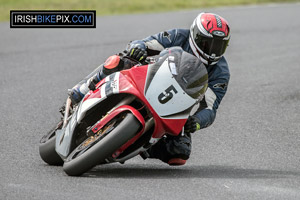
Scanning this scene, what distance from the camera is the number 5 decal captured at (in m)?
5.81

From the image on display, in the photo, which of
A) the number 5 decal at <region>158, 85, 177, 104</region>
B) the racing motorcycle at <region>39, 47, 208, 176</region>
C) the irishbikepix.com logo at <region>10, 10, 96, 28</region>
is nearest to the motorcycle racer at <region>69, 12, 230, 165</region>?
the racing motorcycle at <region>39, 47, 208, 176</region>

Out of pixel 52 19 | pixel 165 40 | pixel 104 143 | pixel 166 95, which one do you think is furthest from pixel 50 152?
pixel 52 19

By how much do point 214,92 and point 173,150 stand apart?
717 mm

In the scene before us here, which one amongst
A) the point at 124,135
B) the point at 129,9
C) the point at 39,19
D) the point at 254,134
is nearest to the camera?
the point at 124,135

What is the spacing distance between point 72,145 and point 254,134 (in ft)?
9.38

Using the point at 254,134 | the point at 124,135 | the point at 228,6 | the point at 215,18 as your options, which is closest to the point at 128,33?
the point at 228,6

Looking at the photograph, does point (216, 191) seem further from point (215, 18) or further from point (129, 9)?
point (129, 9)

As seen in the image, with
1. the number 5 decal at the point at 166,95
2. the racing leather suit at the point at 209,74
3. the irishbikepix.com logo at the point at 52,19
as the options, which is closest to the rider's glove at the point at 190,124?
the racing leather suit at the point at 209,74

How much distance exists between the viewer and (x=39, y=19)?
1794 centimetres

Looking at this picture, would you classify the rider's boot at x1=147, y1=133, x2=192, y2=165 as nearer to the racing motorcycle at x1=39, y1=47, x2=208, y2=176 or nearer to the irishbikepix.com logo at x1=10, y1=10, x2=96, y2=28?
the racing motorcycle at x1=39, y1=47, x2=208, y2=176

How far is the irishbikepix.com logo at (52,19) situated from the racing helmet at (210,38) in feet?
33.5

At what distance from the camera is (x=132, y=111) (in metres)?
5.71

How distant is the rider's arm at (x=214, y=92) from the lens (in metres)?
6.73

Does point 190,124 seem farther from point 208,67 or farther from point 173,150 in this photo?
point 208,67
